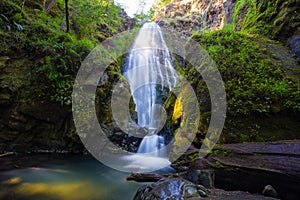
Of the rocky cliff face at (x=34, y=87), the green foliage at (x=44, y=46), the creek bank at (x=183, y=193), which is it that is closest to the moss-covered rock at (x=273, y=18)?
the creek bank at (x=183, y=193)

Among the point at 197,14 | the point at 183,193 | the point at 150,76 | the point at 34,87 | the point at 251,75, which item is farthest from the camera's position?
the point at 197,14

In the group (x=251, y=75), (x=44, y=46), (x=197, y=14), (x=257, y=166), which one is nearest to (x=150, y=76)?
(x=44, y=46)

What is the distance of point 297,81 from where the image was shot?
13.5 ft

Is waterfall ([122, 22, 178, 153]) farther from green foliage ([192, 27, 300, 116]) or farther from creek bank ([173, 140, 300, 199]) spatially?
creek bank ([173, 140, 300, 199])

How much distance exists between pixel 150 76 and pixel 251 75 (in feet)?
31.9

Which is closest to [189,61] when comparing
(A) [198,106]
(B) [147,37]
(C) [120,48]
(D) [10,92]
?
(A) [198,106]

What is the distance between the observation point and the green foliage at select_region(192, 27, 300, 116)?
3.85 meters

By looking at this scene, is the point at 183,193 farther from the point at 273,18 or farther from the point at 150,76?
the point at 150,76

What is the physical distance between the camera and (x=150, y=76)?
13750 millimetres

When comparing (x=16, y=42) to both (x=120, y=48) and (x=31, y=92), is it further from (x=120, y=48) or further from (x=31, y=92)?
(x=120, y=48)

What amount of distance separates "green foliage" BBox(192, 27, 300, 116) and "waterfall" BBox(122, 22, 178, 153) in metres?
4.51

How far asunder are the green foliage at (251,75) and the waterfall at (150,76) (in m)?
4.51

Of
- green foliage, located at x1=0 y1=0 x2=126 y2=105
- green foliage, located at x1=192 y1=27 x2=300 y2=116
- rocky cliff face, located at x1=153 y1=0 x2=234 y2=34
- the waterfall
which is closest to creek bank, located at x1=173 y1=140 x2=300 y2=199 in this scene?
green foliage, located at x1=192 y1=27 x2=300 y2=116

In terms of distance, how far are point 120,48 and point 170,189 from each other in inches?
567
